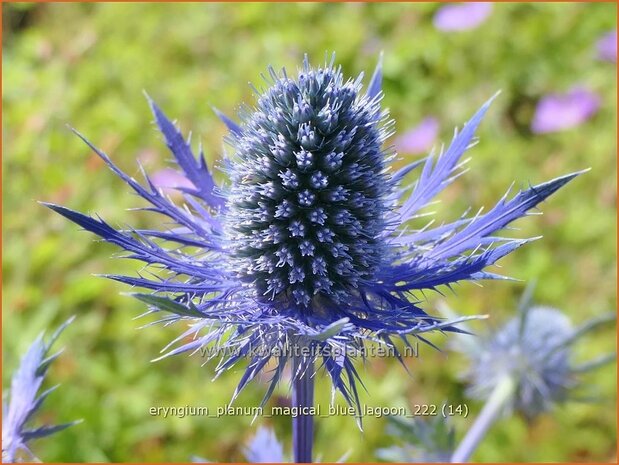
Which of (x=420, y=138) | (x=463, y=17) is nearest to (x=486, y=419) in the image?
(x=420, y=138)

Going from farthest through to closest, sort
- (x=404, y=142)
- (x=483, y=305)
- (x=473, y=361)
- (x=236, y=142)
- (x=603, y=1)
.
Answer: (x=603, y=1) → (x=404, y=142) → (x=483, y=305) → (x=473, y=361) → (x=236, y=142)

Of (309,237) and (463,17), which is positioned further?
(463,17)

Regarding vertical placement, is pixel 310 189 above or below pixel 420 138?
below

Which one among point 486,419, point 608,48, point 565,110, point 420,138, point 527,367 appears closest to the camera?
point 486,419

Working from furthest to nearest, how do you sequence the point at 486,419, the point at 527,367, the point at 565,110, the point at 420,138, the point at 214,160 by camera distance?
the point at 565,110
the point at 420,138
the point at 214,160
the point at 527,367
the point at 486,419

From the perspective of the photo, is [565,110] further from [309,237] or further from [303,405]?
[303,405]

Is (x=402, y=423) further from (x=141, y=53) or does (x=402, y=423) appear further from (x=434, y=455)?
(x=141, y=53)

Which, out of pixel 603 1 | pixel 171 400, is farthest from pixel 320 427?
pixel 603 1
